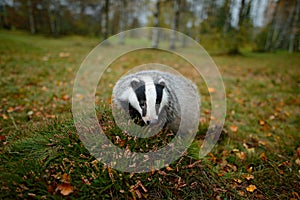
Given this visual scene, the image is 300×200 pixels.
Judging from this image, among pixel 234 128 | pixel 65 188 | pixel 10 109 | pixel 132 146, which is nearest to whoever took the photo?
pixel 65 188

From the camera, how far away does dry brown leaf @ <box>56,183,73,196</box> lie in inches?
62.8

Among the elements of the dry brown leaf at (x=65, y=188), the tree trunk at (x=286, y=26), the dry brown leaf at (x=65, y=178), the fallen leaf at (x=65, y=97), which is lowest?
the fallen leaf at (x=65, y=97)

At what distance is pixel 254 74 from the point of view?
26.6 feet

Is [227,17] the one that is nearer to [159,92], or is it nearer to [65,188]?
[159,92]

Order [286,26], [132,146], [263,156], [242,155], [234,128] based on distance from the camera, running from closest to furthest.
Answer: [132,146] → [263,156] → [242,155] → [234,128] → [286,26]

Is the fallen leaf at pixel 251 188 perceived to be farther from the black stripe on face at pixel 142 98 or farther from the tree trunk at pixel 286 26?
the tree trunk at pixel 286 26

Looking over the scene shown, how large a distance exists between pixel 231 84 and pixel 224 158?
4.12 metres

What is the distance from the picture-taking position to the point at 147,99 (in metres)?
2.03

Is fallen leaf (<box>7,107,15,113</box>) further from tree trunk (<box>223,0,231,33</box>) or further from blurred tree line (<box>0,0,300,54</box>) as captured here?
tree trunk (<box>223,0,231,33</box>)

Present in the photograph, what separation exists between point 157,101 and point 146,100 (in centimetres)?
16

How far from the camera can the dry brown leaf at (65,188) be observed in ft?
5.23

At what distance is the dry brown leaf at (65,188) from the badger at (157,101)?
0.88 meters

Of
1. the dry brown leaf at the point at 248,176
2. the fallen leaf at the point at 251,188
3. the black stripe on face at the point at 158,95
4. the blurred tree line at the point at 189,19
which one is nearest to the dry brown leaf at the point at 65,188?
the black stripe on face at the point at 158,95

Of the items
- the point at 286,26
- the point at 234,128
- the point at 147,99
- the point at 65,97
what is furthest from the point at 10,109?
the point at 286,26
